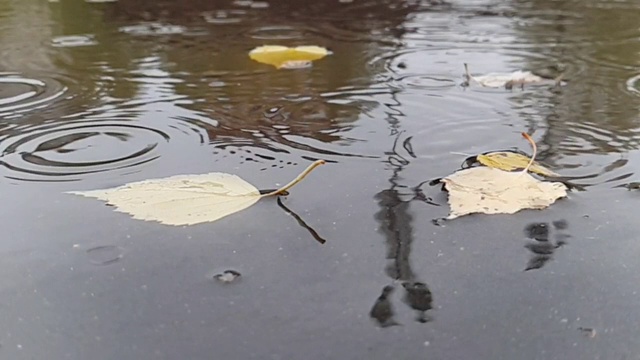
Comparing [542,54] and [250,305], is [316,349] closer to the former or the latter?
[250,305]

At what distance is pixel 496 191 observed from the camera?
864mm

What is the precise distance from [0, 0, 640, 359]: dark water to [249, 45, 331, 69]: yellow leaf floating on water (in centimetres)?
5

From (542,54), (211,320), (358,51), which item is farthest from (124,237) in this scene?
Result: (542,54)

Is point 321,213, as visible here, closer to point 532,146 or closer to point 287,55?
point 532,146

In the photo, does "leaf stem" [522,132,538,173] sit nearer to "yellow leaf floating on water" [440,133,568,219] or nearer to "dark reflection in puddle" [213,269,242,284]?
"yellow leaf floating on water" [440,133,568,219]

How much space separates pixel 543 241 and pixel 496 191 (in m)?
0.13

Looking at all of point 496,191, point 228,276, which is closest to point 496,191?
point 496,191

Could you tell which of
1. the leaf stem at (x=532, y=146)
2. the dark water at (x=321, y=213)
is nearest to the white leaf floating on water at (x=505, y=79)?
the dark water at (x=321, y=213)

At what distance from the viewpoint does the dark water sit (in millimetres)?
603

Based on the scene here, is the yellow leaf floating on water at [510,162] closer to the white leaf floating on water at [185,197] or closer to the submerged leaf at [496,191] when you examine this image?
the submerged leaf at [496,191]

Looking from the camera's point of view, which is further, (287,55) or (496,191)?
(287,55)

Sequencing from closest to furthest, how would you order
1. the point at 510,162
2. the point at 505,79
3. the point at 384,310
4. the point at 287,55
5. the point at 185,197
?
1. the point at 384,310
2. the point at 185,197
3. the point at 510,162
4. the point at 505,79
5. the point at 287,55

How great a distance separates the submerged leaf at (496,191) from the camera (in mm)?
824

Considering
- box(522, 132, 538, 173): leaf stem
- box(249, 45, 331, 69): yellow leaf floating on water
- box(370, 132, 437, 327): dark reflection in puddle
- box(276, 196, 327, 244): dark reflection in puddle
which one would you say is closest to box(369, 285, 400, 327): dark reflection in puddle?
box(370, 132, 437, 327): dark reflection in puddle
